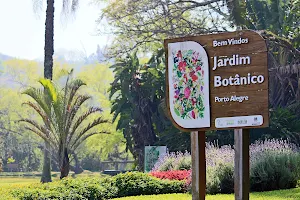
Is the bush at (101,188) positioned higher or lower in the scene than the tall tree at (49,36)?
lower

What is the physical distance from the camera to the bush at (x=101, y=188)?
1170 centimetres

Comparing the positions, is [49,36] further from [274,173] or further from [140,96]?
[274,173]

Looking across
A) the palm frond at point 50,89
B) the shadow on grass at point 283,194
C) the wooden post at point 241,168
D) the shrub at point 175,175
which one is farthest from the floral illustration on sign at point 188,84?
the palm frond at point 50,89

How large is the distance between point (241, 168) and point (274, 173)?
584 cm

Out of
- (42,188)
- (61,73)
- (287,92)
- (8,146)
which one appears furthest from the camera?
(8,146)

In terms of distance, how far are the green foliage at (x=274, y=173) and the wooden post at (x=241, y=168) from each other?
5.50m

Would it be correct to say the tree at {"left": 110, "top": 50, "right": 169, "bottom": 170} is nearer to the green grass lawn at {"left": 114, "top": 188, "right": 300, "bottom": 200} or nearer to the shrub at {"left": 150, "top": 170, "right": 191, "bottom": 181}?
the shrub at {"left": 150, "top": 170, "right": 191, "bottom": 181}

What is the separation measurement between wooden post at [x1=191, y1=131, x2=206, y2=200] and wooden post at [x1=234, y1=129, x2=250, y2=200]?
490 millimetres

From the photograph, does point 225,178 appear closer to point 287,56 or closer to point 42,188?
point 42,188

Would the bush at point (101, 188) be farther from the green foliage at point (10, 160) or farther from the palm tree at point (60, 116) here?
the green foliage at point (10, 160)

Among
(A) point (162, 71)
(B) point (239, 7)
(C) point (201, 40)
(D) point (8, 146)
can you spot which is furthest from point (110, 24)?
(D) point (8, 146)

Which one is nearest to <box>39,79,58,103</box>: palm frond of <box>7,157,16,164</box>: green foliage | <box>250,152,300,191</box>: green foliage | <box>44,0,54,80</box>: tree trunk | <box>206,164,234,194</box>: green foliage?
<box>44,0,54,80</box>: tree trunk

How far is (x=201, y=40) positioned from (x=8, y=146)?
59.5 metres

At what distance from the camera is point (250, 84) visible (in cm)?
752
